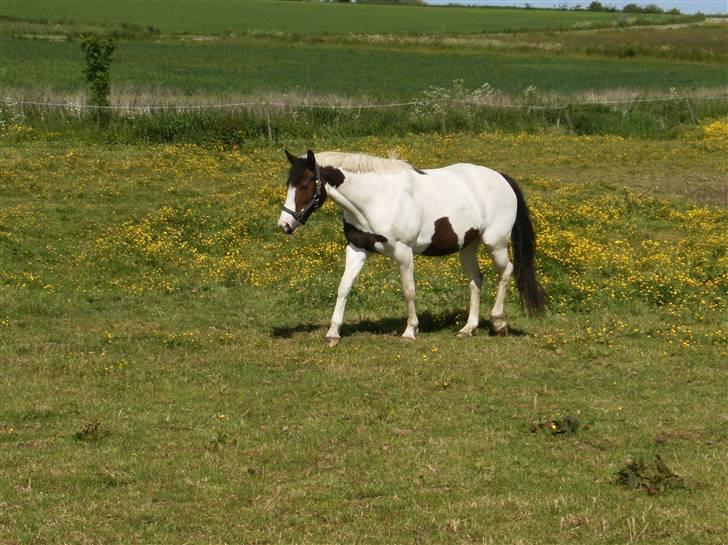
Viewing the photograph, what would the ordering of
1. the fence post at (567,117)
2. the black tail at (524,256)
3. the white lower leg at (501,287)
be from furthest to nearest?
the fence post at (567,117) → the black tail at (524,256) → the white lower leg at (501,287)

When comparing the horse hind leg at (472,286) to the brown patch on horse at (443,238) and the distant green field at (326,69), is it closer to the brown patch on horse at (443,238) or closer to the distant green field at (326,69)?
the brown patch on horse at (443,238)

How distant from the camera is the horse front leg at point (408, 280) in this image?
13531 millimetres

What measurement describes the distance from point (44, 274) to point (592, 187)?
492 inches

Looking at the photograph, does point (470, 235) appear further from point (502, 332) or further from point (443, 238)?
point (502, 332)

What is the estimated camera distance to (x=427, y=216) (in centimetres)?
1363

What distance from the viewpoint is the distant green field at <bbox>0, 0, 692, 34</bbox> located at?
299 feet

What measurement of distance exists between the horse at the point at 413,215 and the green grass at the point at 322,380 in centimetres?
68

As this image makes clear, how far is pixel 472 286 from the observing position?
14.4m

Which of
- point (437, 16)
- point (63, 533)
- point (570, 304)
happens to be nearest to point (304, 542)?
point (63, 533)

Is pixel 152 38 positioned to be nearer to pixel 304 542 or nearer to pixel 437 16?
pixel 437 16

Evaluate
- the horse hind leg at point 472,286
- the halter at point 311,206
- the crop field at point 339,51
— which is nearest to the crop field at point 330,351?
the horse hind leg at point 472,286

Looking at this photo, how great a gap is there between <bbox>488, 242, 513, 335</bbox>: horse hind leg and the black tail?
0.16 meters

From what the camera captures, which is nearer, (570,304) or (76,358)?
(76,358)

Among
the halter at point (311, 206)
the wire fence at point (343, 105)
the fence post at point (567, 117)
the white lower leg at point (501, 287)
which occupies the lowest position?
the fence post at point (567, 117)
